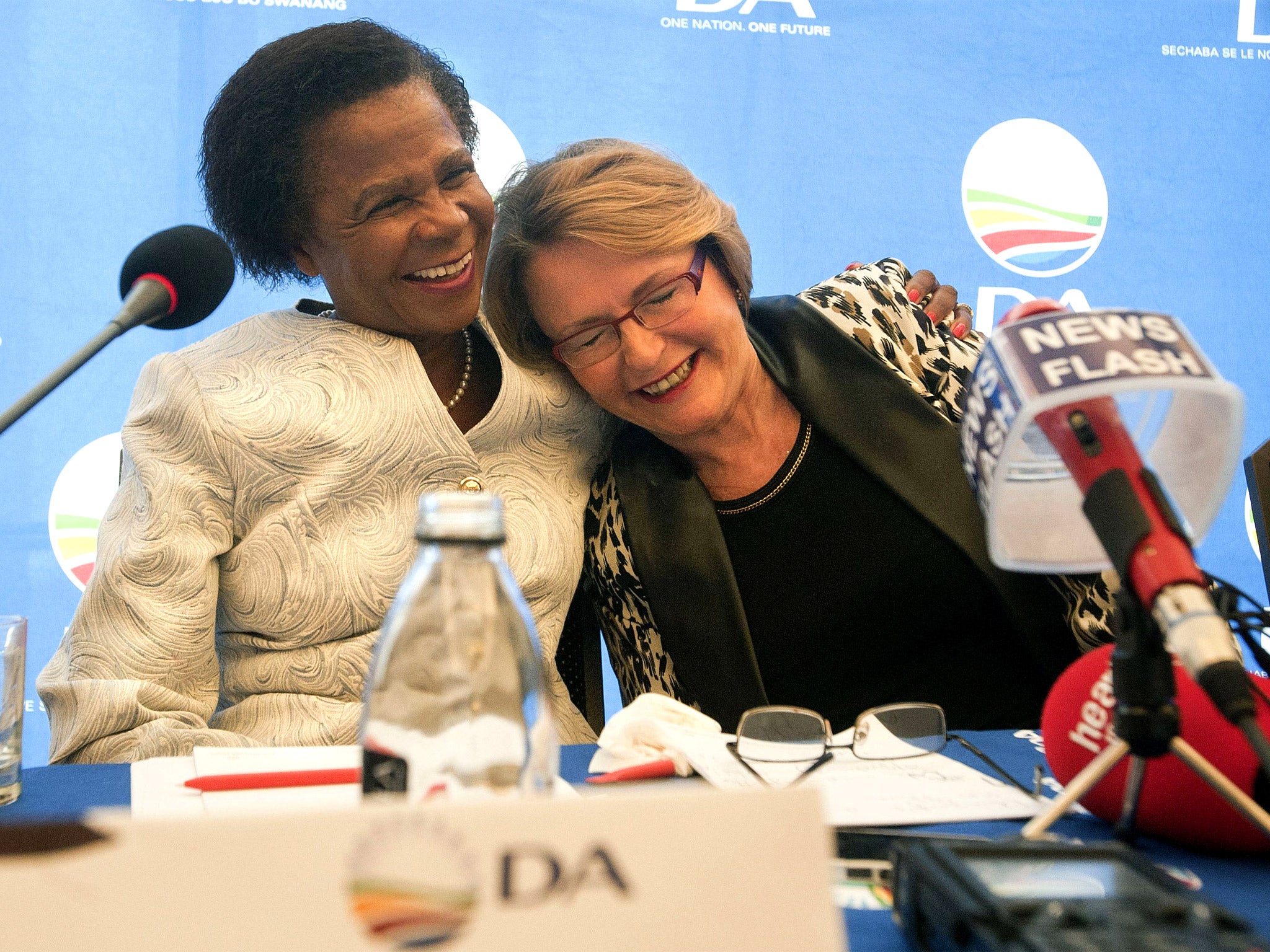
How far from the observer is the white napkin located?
2.87 ft

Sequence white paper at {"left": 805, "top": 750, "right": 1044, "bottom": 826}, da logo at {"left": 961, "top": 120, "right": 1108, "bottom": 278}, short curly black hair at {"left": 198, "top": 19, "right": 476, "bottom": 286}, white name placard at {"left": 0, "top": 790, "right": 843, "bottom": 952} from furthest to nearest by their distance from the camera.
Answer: da logo at {"left": 961, "top": 120, "right": 1108, "bottom": 278}, short curly black hair at {"left": 198, "top": 19, "right": 476, "bottom": 286}, white paper at {"left": 805, "top": 750, "right": 1044, "bottom": 826}, white name placard at {"left": 0, "top": 790, "right": 843, "bottom": 952}

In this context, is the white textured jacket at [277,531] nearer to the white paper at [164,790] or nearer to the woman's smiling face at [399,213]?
the woman's smiling face at [399,213]

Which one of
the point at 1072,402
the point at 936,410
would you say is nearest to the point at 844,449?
the point at 936,410

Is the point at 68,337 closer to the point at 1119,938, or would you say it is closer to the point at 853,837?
the point at 853,837

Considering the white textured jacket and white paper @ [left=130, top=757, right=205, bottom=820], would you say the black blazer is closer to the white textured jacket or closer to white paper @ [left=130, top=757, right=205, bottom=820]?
the white textured jacket

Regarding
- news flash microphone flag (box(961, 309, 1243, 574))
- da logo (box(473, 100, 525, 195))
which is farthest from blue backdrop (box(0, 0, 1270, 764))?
news flash microphone flag (box(961, 309, 1243, 574))

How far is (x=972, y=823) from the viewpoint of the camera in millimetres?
717

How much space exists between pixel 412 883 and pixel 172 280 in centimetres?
64

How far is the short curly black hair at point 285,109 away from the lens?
4.30 ft

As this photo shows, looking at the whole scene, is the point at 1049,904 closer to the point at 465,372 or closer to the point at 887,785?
the point at 887,785

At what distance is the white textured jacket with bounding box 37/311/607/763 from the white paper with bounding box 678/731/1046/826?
1.62 feet

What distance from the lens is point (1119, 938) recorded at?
1.32ft

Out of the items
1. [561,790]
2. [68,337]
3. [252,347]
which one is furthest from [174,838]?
[68,337]

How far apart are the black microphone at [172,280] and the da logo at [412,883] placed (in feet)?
1.88
